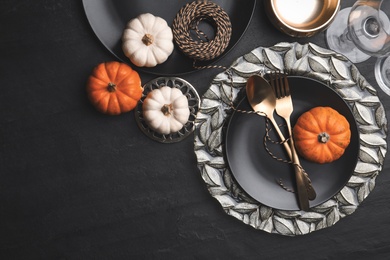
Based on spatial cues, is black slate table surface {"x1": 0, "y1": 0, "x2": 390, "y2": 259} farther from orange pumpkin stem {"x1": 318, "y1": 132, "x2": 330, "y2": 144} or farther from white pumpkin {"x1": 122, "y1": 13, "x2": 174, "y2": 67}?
orange pumpkin stem {"x1": 318, "y1": 132, "x2": 330, "y2": 144}

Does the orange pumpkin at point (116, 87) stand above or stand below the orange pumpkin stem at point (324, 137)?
below

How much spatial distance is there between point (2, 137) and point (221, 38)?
0.59 m

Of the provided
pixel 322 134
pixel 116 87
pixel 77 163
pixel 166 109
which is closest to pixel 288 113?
pixel 322 134

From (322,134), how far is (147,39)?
1.49ft

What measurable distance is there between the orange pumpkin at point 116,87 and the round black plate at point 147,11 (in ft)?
0.13

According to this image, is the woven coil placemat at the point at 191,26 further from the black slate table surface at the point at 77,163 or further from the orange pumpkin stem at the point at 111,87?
the orange pumpkin stem at the point at 111,87

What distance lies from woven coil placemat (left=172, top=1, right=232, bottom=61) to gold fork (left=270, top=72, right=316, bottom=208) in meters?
0.15

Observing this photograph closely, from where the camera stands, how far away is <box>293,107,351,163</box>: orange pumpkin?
103cm

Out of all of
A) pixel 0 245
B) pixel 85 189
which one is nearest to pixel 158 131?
pixel 85 189

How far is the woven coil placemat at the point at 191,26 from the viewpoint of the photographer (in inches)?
41.6

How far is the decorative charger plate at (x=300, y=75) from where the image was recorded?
1.08 meters

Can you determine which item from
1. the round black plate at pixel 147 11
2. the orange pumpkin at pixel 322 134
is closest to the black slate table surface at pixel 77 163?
the round black plate at pixel 147 11

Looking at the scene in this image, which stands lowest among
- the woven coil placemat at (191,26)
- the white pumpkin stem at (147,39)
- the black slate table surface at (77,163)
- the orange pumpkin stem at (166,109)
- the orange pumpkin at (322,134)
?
the black slate table surface at (77,163)

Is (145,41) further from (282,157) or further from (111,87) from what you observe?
(282,157)
